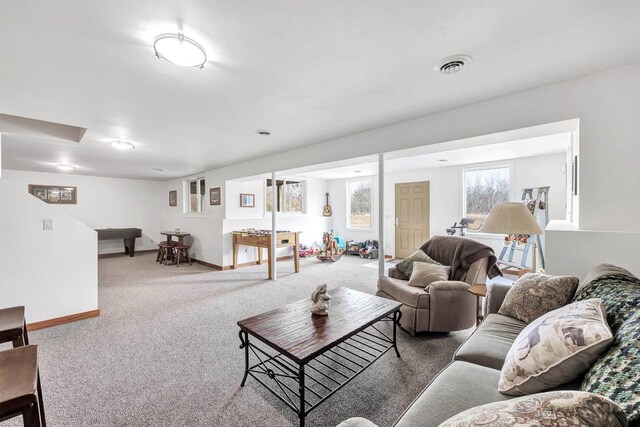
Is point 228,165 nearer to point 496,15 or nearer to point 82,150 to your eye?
point 82,150

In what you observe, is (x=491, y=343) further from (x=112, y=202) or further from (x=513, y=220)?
(x=112, y=202)

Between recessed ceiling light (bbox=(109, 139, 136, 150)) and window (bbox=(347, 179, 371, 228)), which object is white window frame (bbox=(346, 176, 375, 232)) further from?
recessed ceiling light (bbox=(109, 139, 136, 150))

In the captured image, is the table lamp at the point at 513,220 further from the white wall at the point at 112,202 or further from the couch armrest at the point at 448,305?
the white wall at the point at 112,202

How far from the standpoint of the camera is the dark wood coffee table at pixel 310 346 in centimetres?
161

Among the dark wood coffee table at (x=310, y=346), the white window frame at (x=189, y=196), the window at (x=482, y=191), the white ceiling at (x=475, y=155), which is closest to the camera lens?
the dark wood coffee table at (x=310, y=346)

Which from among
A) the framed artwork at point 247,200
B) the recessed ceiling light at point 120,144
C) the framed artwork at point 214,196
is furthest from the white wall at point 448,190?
the recessed ceiling light at point 120,144

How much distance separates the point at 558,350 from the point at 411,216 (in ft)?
19.1

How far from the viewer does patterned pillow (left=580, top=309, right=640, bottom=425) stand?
71 centimetres

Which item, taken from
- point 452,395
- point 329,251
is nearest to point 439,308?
point 452,395

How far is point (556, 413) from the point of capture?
24.0 inches

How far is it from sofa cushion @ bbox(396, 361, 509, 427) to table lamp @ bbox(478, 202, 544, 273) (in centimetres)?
139

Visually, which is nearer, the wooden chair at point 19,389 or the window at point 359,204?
the wooden chair at point 19,389

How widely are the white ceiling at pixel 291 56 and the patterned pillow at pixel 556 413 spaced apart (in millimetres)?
1616

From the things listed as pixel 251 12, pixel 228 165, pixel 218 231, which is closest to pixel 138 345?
pixel 251 12
